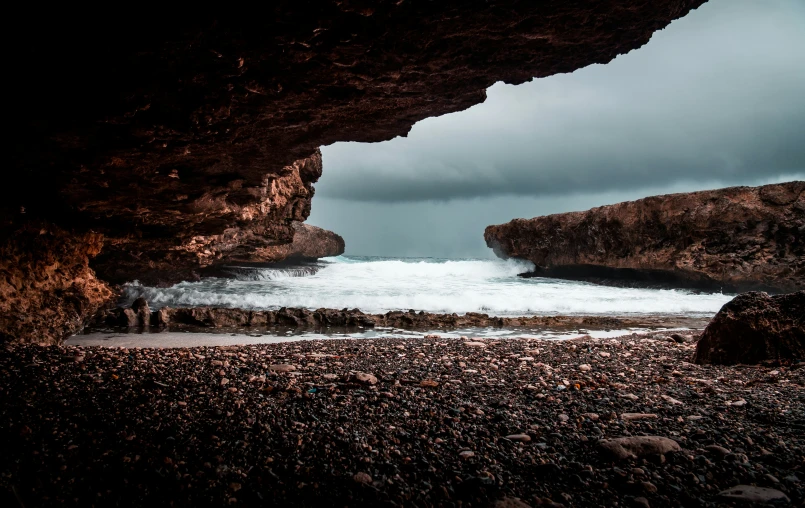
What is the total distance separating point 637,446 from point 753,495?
21.7 inches

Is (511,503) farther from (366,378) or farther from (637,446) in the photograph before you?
(366,378)

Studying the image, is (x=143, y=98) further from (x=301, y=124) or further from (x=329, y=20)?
(x=329, y=20)

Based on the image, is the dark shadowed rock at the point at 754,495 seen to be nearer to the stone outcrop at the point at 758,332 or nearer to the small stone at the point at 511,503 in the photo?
the small stone at the point at 511,503

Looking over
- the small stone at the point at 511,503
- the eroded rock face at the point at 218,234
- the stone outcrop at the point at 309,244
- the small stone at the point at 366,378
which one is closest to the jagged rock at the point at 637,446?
the small stone at the point at 511,503

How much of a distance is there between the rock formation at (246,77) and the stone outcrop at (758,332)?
3.76 m

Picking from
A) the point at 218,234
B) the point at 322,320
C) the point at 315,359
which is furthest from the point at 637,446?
the point at 218,234

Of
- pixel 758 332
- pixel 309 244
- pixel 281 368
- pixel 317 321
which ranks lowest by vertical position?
pixel 317 321

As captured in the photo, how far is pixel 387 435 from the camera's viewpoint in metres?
2.68

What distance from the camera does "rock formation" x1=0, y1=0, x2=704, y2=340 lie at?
2867mm

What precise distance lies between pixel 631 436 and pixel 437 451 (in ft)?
4.05

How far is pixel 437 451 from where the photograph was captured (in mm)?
2494

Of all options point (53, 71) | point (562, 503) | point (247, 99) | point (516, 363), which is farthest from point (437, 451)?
point (53, 71)

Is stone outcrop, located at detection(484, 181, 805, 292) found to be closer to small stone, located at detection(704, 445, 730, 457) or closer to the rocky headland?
the rocky headland

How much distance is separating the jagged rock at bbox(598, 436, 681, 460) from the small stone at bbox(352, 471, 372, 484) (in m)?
1.38
